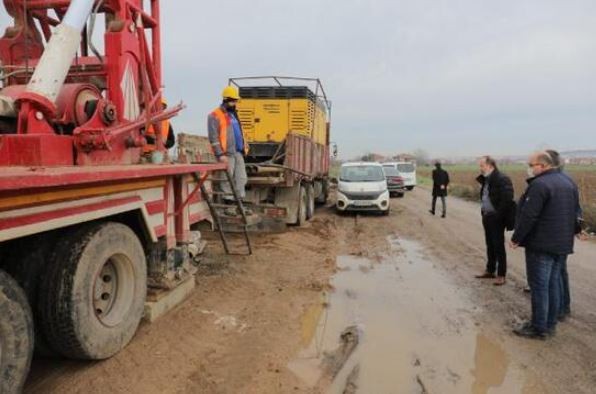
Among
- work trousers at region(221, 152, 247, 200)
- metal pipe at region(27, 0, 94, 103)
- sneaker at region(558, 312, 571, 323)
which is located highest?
metal pipe at region(27, 0, 94, 103)

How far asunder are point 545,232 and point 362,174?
11326 millimetres

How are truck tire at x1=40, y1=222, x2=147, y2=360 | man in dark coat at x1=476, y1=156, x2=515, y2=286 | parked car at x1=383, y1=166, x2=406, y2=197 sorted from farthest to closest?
parked car at x1=383, y1=166, x2=406, y2=197, man in dark coat at x1=476, y1=156, x2=515, y2=286, truck tire at x1=40, y1=222, x2=147, y2=360

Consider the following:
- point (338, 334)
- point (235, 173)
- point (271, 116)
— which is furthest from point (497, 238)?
point (271, 116)

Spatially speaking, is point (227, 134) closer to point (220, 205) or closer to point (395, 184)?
point (220, 205)

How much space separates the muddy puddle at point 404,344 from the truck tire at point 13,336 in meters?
2.05

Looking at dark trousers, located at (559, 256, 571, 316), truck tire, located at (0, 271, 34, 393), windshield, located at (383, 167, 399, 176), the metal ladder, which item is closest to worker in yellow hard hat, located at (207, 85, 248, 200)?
the metal ladder

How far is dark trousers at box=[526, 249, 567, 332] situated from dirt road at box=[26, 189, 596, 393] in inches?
9.7

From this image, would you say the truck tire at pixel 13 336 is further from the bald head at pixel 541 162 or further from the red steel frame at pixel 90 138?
the bald head at pixel 541 162

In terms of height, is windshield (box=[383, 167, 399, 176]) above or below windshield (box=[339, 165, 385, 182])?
below

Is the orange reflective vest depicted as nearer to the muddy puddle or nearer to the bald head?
the muddy puddle

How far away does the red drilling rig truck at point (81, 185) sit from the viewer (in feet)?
9.93

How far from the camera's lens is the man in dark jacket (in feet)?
16.1

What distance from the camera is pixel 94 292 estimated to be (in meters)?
3.90

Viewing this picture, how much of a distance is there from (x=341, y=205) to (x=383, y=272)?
24.3ft
